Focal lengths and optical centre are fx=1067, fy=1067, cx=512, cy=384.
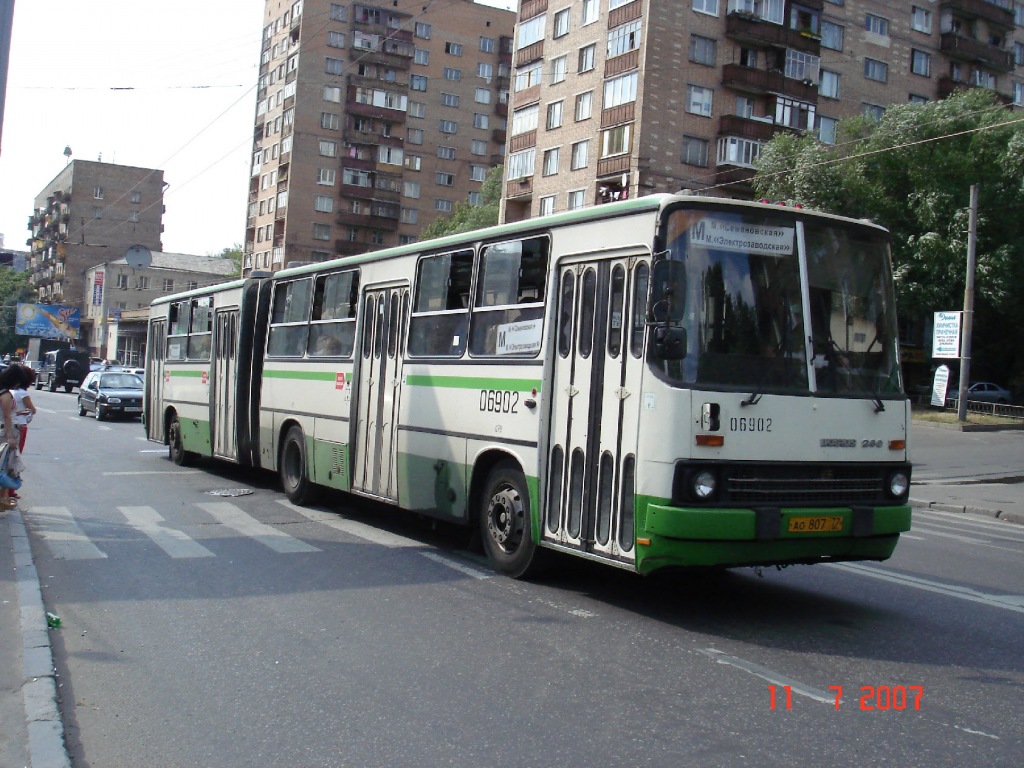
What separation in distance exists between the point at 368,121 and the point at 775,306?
3203 inches

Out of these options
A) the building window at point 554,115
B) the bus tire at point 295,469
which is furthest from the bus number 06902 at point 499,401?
the building window at point 554,115

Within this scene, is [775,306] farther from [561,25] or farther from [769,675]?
[561,25]

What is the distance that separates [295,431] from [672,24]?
4020 cm

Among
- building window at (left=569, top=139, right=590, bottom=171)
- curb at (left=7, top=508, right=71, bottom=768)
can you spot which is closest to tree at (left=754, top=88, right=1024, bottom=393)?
building window at (left=569, top=139, right=590, bottom=171)

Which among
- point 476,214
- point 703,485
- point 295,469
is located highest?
point 476,214

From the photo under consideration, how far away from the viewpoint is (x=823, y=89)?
2175 inches

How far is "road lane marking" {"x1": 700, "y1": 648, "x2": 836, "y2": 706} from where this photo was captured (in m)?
5.81

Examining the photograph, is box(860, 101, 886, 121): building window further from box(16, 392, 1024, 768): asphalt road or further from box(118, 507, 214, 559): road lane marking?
box(118, 507, 214, 559): road lane marking

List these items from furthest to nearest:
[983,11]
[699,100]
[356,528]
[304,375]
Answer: [983,11] → [699,100] → [304,375] → [356,528]

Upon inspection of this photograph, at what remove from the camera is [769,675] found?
621 centimetres

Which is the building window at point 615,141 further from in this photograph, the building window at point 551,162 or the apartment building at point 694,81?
the building window at point 551,162

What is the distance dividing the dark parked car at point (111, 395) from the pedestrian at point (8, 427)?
21867 millimetres

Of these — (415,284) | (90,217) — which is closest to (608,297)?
(415,284)

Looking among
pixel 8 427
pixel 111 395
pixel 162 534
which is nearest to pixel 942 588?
pixel 162 534
